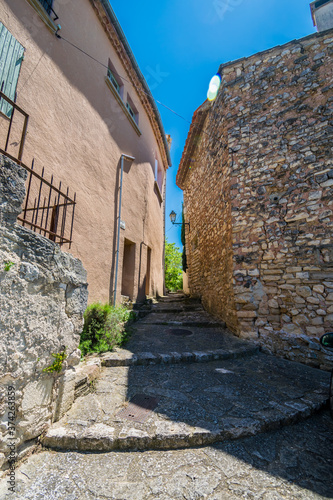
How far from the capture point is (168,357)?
140 inches

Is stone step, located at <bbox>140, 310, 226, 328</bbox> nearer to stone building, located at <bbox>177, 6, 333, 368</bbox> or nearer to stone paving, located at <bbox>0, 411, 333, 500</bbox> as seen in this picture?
stone building, located at <bbox>177, 6, 333, 368</bbox>

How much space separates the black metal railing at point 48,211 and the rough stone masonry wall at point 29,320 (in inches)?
49.2

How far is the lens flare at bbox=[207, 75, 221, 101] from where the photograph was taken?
6.22 m

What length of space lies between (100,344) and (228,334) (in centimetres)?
278

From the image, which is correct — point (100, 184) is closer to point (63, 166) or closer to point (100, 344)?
point (63, 166)

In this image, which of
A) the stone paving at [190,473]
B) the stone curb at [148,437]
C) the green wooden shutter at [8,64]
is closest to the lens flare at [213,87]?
the green wooden shutter at [8,64]

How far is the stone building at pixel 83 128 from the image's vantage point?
3482mm

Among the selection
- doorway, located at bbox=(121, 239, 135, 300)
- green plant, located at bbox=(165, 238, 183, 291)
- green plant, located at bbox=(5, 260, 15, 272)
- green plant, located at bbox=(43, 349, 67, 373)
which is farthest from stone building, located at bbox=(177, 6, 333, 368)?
green plant, located at bbox=(165, 238, 183, 291)

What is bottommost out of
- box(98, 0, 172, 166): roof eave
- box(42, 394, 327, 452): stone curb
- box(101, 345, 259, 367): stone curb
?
box(42, 394, 327, 452): stone curb

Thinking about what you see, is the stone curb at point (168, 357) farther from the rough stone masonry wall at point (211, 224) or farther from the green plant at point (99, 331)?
the rough stone masonry wall at point (211, 224)

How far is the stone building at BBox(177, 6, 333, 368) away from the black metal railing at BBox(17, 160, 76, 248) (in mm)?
3404

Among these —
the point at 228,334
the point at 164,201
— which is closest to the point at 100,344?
the point at 228,334

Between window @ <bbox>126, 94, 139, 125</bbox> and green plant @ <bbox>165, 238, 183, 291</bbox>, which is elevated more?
window @ <bbox>126, 94, 139, 125</bbox>

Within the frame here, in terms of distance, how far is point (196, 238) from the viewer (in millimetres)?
8797
